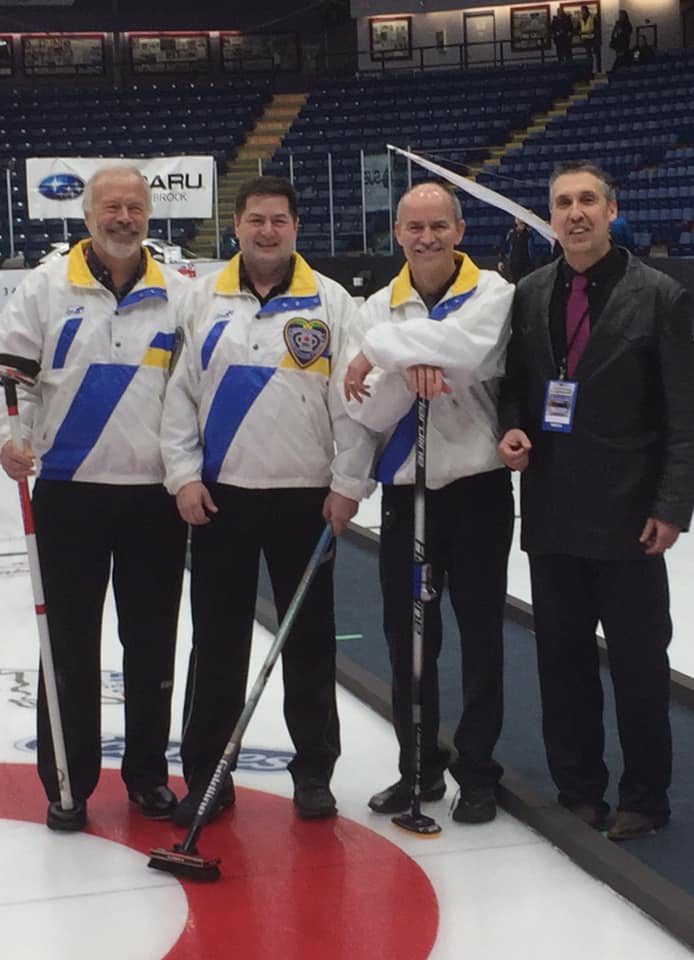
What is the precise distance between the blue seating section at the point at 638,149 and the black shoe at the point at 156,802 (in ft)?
44.4

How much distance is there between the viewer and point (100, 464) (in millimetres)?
3250

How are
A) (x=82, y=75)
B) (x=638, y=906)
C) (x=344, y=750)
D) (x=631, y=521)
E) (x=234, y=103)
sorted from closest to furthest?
(x=638, y=906) < (x=631, y=521) < (x=344, y=750) < (x=234, y=103) < (x=82, y=75)

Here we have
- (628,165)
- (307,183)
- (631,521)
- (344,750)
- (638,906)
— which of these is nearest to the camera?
(638,906)

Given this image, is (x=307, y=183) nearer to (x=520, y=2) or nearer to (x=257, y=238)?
(x=520, y=2)

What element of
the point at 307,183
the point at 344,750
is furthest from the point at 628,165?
the point at 344,750

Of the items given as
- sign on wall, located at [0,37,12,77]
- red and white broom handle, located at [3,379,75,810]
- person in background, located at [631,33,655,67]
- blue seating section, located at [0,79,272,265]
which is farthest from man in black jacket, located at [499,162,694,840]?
sign on wall, located at [0,37,12,77]

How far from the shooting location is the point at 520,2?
27.0 meters

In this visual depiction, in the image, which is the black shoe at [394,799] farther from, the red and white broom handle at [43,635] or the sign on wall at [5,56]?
the sign on wall at [5,56]

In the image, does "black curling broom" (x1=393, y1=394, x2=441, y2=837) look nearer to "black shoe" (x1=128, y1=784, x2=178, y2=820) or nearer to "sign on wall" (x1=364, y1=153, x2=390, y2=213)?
"black shoe" (x1=128, y1=784, x2=178, y2=820)

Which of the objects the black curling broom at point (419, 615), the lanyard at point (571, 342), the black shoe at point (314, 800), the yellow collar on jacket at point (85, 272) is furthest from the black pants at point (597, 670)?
the yellow collar on jacket at point (85, 272)

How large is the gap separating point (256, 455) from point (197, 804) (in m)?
0.79

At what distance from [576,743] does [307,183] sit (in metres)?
14.4

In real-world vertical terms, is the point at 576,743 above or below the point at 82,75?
below

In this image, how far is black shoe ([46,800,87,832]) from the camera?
3.26 meters
